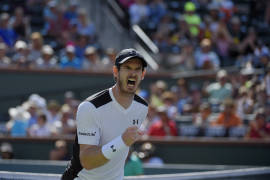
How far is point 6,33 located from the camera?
554 inches

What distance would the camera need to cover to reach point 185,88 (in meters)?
13.2

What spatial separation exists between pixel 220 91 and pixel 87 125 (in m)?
8.59

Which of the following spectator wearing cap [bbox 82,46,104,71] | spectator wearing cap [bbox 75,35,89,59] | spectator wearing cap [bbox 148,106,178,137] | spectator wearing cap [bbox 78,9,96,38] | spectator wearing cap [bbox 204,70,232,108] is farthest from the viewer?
spectator wearing cap [bbox 78,9,96,38]

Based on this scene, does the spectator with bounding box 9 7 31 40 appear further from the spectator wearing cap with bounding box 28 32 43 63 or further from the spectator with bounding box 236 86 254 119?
the spectator with bounding box 236 86 254 119

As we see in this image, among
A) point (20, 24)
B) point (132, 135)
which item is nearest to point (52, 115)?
point (20, 24)

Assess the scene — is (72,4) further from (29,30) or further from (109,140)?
(109,140)

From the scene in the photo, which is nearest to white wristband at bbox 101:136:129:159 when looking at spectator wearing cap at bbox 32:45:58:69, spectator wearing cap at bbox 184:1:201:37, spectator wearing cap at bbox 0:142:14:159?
spectator wearing cap at bbox 0:142:14:159

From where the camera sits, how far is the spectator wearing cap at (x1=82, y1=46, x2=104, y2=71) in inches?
534

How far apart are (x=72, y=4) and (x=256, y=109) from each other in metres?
5.30

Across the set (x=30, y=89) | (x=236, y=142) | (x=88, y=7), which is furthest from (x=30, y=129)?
(x=88, y=7)

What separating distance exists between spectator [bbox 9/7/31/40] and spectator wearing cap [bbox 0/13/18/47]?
20 centimetres

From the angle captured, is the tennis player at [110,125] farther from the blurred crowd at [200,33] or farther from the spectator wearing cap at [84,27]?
the spectator wearing cap at [84,27]

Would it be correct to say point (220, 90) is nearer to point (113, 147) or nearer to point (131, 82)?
point (131, 82)

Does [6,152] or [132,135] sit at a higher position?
[132,135]
